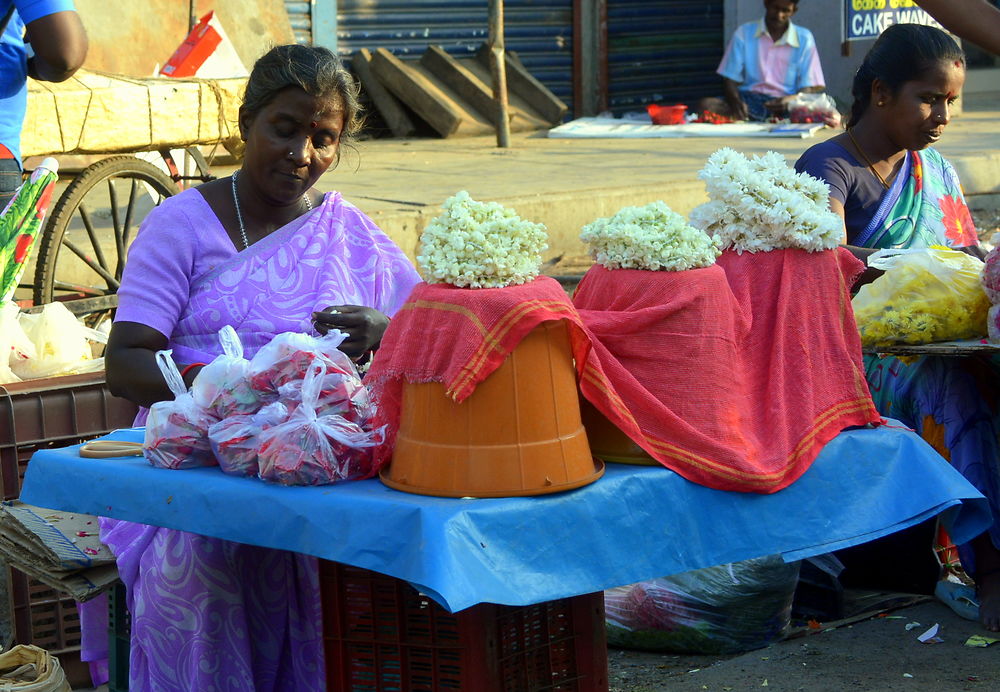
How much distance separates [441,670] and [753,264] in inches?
36.1

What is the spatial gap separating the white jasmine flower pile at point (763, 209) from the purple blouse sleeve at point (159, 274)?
3.27 ft

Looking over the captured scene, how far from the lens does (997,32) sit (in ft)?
12.8

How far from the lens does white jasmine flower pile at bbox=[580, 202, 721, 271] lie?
84.2 inches

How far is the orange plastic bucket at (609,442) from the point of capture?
2.11 m

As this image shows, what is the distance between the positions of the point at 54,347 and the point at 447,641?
1783 millimetres

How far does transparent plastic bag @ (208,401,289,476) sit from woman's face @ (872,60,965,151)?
7.56 feet

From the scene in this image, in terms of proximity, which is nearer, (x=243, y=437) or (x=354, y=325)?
(x=243, y=437)

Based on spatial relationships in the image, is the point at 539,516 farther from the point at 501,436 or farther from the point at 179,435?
the point at 179,435

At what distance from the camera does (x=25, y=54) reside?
3.79 meters

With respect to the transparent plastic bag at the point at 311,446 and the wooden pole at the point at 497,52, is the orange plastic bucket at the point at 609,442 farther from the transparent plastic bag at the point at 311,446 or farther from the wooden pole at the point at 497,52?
the wooden pole at the point at 497,52

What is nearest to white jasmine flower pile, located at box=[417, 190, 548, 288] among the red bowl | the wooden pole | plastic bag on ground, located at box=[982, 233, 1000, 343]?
plastic bag on ground, located at box=[982, 233, 1000, 343]

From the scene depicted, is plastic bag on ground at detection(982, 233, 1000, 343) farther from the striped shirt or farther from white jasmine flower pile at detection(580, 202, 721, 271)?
the striped shirt

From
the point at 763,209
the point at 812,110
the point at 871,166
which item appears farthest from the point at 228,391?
the point at 812,110

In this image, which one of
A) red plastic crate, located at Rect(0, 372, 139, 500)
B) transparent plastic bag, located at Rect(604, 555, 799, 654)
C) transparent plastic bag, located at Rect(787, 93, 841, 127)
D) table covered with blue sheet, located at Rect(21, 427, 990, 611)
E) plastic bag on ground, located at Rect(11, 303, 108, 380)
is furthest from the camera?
transparent plastic bag, located at Rect(787, 93, 841, 127)
